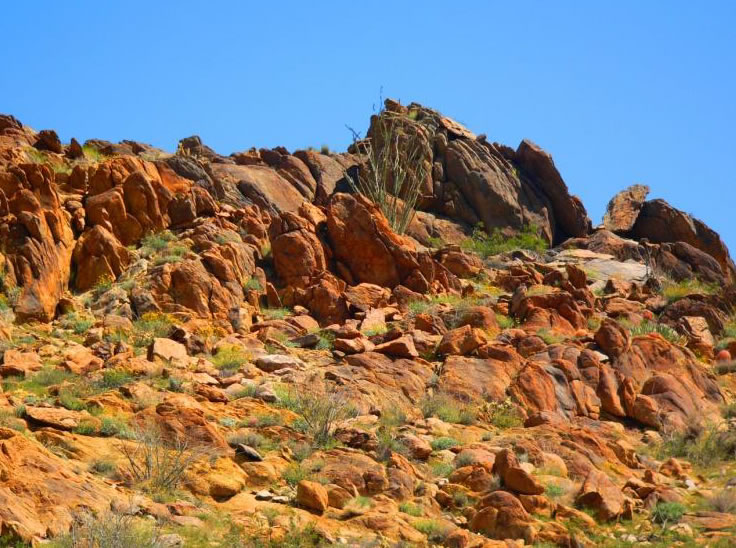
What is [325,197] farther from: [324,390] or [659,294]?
[324,390]

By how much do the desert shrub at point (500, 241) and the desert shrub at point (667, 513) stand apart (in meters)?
22.1

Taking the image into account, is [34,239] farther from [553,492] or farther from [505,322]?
[553,492]

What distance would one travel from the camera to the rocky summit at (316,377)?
12336 mm

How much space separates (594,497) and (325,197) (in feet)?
75.7

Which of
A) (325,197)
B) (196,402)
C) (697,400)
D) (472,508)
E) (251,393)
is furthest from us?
(325,197)

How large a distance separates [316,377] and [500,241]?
21212 millimetres

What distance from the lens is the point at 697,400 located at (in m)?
20.2

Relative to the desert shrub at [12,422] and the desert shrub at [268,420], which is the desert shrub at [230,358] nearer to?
the desert shrub at [268,420]

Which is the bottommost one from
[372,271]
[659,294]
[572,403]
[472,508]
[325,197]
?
[472,508]

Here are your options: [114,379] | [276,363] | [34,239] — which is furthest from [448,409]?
[34,239]

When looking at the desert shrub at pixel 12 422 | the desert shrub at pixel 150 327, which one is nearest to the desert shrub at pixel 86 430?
the desert shrub at pixel 12 422

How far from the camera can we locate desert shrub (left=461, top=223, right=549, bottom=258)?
36.6m

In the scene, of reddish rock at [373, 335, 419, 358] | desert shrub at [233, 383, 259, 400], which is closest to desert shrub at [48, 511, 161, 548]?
desert shrub at [233, 383, 259, 400]

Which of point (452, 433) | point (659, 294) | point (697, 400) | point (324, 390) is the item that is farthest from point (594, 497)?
point (659, 294)
